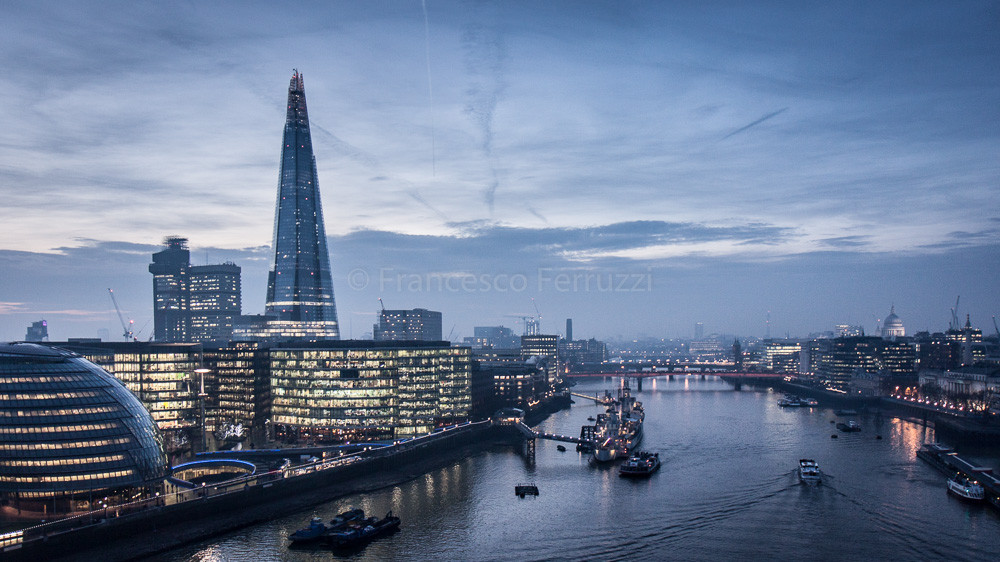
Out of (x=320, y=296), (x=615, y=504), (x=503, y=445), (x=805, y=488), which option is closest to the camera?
(x=615, y=504)

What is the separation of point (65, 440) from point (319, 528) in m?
20.4

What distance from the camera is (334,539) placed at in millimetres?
52906

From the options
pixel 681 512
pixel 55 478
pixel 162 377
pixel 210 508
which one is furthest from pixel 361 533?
pixel 162 377

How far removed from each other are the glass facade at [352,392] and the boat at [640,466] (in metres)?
29.9

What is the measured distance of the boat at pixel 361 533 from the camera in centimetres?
5266

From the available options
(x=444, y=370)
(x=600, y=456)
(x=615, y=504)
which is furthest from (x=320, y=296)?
(x=615, y=504)

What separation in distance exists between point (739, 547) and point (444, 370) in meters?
59.9

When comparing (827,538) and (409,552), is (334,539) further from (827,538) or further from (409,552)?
(827,538)

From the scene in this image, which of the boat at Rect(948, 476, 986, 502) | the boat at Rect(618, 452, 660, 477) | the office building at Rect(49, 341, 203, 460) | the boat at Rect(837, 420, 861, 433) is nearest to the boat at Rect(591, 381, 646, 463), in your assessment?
the boat at Rect(618, 452, 660, 477)

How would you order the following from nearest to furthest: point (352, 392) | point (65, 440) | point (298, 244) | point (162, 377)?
point (65, 440) → point (352, 392) → point (162, 377) → point (298, 244)

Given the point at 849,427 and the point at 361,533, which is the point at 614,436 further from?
the point at 361,533

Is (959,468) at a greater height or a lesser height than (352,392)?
lesser

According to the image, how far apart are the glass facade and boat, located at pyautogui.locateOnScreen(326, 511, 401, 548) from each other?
37293 mm

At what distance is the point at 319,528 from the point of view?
2135 inches
